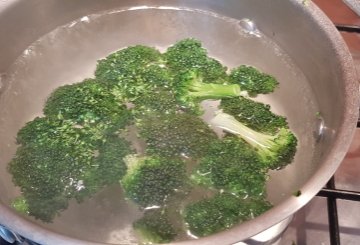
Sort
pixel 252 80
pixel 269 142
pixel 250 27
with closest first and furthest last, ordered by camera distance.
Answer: pixel 269 142, pixel 252 80, pixel 250 27

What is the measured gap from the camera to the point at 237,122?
92cm

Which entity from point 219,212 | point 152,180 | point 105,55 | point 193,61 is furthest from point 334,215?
point 105,55

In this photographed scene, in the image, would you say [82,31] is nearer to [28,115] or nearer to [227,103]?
[28,115]

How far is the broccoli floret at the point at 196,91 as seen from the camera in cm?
95

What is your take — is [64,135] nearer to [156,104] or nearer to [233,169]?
[156,104]

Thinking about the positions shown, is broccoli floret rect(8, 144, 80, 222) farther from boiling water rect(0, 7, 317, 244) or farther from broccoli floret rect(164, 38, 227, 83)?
broccoli floret rect(164, 38, 227, 83)

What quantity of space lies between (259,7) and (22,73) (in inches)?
20.5

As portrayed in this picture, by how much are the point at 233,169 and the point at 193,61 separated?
297 mm

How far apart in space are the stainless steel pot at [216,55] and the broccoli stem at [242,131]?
0.06 metres

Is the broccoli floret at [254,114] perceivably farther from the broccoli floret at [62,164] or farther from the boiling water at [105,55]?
the broccoli floret at [62,164]

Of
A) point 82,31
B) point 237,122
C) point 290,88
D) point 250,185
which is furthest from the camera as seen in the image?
point 82,31

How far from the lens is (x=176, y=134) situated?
887 millimetres

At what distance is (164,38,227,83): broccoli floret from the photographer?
1014 mm

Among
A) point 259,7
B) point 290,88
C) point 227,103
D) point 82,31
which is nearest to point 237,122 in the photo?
point 227,103
